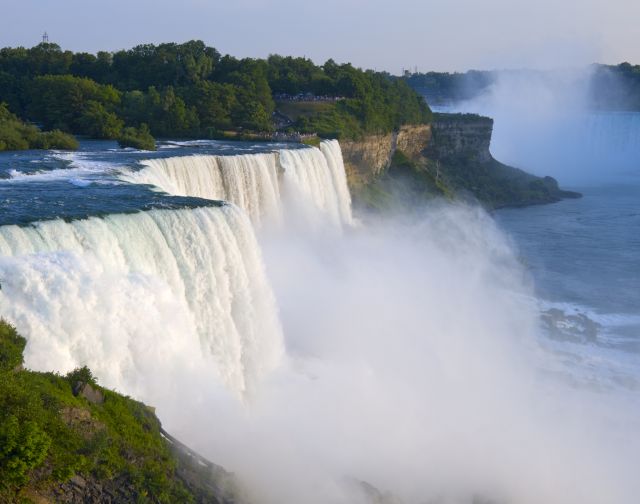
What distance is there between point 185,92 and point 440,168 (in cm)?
1922

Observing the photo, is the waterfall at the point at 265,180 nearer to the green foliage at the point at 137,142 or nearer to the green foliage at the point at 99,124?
the green foliage at the point at 137,142

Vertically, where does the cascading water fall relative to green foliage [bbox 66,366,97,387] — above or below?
below

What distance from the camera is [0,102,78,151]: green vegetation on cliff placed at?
87.0 ft

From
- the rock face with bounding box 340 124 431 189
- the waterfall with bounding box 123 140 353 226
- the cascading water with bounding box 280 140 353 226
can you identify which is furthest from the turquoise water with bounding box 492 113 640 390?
the waterfall with bounding box 123 140 353 226

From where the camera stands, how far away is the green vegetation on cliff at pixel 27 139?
2652cm

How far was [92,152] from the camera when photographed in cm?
2766

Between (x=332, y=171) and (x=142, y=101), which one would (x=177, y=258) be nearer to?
(x=332, y=171)

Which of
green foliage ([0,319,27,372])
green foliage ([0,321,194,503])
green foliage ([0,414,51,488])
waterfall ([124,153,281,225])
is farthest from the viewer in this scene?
waterfall ([124,153,281,225])

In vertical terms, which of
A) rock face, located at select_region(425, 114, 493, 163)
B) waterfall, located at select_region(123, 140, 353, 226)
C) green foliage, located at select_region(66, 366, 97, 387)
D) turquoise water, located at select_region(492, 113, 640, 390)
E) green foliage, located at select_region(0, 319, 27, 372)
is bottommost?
turquoise water, located at select_region(492, 113, 640, 390)

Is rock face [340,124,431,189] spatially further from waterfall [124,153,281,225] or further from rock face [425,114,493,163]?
waterfall [124,153,281,225]

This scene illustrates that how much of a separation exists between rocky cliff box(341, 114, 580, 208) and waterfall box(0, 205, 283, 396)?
24157mm

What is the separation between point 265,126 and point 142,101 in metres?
6.13

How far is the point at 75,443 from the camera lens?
29.0 feet

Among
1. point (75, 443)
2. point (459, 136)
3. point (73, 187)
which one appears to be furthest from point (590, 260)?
point (75, 443)
